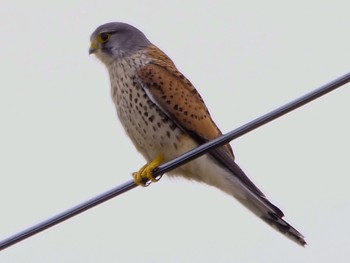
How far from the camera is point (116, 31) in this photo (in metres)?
7.50

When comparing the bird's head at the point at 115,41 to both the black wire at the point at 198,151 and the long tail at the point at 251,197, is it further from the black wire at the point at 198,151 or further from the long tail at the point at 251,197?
the black wire at the point at 198,151

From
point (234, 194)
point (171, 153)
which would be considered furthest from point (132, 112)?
point (234, 194)

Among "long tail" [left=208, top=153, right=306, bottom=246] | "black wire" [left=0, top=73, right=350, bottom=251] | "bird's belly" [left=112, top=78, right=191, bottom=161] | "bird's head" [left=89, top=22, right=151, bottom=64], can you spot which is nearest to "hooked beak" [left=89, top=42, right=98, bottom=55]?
"bird's head" [left=89, top=22, right=151, bottom=64]

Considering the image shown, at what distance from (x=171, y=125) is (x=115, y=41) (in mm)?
1155

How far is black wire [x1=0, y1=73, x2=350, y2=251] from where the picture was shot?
13.9ft

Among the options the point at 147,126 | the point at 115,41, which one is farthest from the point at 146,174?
the point at 115,41

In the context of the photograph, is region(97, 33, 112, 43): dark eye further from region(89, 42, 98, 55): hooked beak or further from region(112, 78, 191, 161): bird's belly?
region(112, 78, 191, 161): bird's belly

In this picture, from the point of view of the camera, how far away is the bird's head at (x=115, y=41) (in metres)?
7.14

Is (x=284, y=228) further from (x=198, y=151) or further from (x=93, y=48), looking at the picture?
(x=93, y=48)

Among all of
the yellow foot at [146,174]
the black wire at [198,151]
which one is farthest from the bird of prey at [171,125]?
the black wire at [198,151]

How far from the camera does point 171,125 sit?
655 centimetres

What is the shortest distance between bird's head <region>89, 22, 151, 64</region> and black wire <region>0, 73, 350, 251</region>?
216cm

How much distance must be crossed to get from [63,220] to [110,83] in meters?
2.27

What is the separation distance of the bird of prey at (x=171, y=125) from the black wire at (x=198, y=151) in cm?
128
